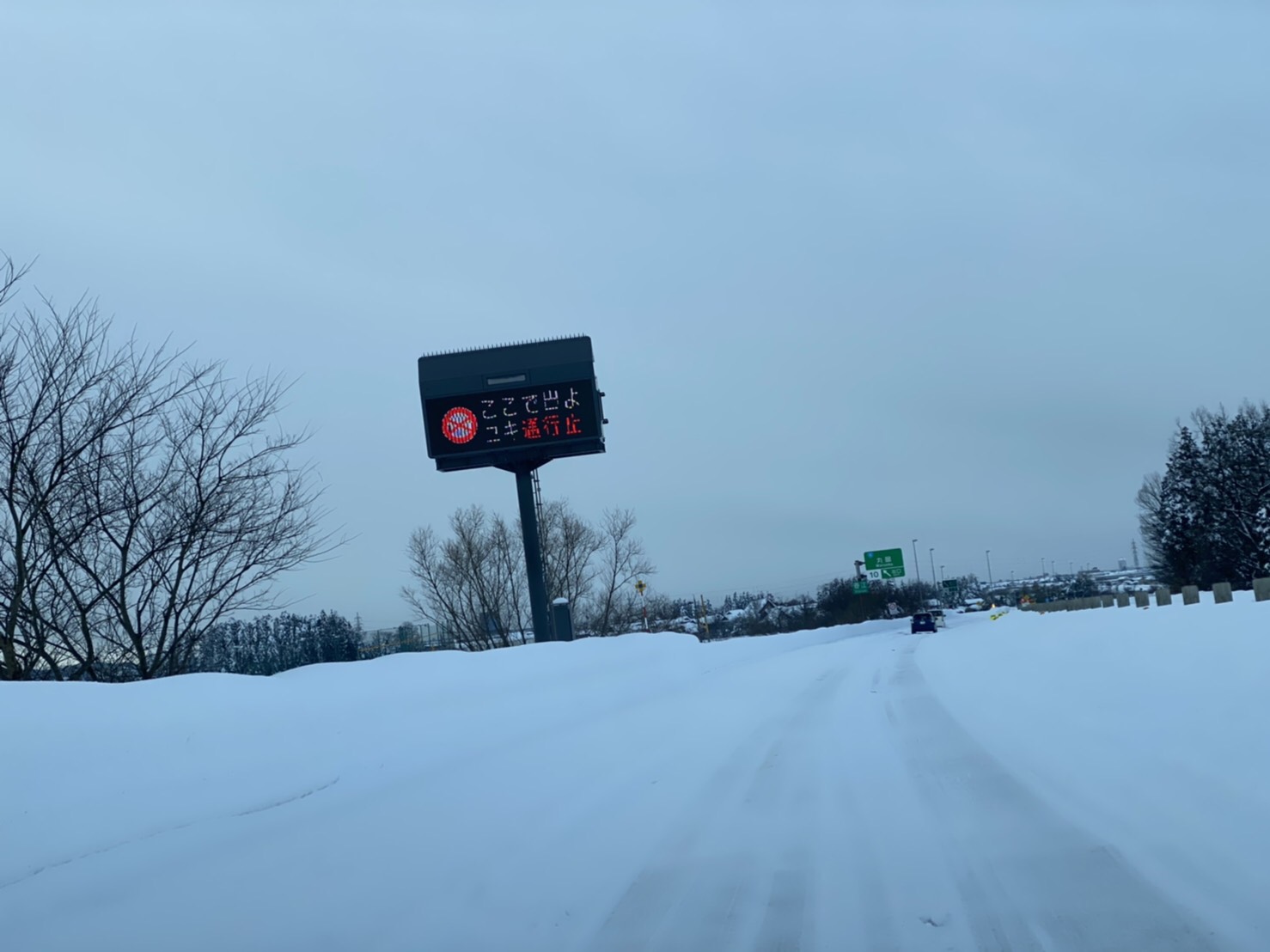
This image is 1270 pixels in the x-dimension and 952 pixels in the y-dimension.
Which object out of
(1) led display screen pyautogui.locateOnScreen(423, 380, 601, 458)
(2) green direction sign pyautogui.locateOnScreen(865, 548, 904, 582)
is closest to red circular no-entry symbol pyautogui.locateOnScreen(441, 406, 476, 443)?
(1) led display screen pyautogui.locateOnScreen(423, 380, 601, 458)

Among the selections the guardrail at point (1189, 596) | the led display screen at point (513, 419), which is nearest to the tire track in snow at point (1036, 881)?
the guardrail at point (1189, 596)

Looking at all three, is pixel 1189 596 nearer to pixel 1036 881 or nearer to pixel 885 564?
pixel 1036 881

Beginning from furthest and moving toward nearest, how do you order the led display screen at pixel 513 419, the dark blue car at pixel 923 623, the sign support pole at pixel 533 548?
the dark blue car at pixel 923 623
the sign support pole at pixel 533 548
the led display screen at pixel 513 419

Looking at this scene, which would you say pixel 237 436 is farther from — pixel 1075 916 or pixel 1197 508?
pixel 1197 508

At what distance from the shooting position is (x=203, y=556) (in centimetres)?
1406

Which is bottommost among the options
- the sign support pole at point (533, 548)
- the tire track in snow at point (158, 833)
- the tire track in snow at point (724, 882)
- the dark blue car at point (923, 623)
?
the dark blue car at point (923, 623)

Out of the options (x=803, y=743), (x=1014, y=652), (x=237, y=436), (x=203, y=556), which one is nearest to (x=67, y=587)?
(x=203, y=556)

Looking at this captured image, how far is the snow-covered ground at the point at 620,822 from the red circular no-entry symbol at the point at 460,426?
53.7 feet

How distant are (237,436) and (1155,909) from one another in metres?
12.8

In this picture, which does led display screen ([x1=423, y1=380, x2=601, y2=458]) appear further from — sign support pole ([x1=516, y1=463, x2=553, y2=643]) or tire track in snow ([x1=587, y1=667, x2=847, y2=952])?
tire track in snow ([x1=587, y1=667, x2=847, y2=952])

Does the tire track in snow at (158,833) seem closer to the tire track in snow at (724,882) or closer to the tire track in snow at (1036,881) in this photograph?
the tire track in snow at (724,882)

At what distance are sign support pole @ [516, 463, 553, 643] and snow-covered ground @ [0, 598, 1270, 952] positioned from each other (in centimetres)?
1722

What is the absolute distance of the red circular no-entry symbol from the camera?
2911cm

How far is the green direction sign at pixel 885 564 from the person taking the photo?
8638 centimetres
